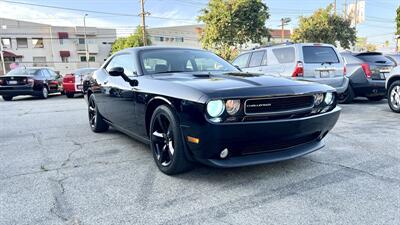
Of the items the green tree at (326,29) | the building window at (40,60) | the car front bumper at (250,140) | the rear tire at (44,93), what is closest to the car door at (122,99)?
the car front bumper at (250,140)

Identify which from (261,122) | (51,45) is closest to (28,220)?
(261,122)

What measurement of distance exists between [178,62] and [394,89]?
5.21 metres

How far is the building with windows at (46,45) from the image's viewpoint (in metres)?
48.3

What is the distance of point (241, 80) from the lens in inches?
127

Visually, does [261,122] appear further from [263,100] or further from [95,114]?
[95,114]

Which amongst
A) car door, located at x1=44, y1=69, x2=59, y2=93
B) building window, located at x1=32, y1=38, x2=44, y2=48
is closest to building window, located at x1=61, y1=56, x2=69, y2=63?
building window, located at x1=32, y1=38, x2=44, y2=48

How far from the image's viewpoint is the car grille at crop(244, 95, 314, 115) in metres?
2.82

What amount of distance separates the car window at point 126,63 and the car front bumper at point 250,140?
1.60 meters

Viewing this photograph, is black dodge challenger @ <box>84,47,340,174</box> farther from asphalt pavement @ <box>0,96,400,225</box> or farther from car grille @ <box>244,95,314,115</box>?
asphalt pavement @ <box>0,96,400,225</box>

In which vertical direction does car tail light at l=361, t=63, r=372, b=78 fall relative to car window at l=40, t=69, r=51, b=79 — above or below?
below

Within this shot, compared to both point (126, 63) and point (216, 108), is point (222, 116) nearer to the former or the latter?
point (216, 108)

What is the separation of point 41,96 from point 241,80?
485 inches

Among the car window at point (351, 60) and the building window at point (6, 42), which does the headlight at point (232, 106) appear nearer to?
the car window at point (351, 60)

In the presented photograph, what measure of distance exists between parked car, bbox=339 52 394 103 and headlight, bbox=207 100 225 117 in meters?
6.90
